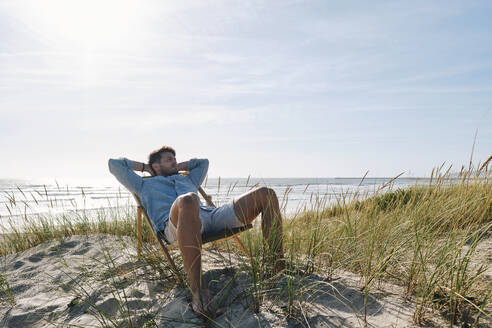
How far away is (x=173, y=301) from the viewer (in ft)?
6.93

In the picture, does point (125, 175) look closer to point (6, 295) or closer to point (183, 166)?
point (183, 166)

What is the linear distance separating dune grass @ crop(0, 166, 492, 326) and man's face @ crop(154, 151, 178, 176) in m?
0.97

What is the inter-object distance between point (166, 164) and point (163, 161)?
4 cm

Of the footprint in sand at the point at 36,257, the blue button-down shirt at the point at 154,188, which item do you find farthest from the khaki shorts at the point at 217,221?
the footprint in sand at the point at 36,257

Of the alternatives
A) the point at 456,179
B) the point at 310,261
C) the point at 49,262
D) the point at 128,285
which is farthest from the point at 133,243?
the point at 456,179

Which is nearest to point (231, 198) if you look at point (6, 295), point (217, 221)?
point (217, 221)

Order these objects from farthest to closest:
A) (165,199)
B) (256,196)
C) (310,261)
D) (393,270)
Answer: (165,199), (256,196), (310,261), (393,270)

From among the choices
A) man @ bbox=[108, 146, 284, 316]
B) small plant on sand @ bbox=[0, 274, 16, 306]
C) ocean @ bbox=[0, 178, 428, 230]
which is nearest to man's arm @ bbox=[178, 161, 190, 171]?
man @ bbox=[108, 146, 284, 316]

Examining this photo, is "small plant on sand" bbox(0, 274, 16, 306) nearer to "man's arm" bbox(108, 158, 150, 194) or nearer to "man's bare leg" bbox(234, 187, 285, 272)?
"man's arm" bbox(108, 158, 150, 194)

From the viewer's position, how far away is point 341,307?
1800 millimetres

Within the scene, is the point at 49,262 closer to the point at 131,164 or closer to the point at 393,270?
the point at 131,164

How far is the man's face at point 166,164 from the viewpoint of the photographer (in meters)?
3.33

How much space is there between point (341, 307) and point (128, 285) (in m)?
1.56

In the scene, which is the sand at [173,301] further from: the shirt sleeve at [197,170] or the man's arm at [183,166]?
the man's arm at [183,166]
